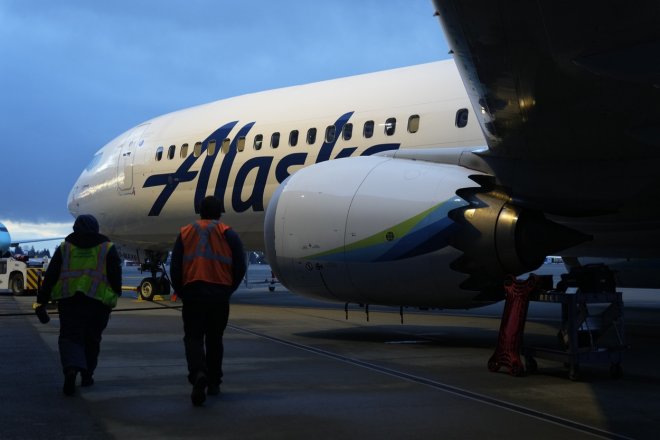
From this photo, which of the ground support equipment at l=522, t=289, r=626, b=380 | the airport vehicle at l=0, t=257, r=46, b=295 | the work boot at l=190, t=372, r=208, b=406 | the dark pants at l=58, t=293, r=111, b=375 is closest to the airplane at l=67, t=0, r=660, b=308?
the ground support equipment at l=522, t=289, r=626, b=380

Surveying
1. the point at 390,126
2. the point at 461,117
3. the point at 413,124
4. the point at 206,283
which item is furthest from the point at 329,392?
the point at 390,126

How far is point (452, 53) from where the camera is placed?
19.3 feet

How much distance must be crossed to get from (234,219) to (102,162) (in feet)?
18.5

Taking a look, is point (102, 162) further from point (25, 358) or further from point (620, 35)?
point (620, 35)

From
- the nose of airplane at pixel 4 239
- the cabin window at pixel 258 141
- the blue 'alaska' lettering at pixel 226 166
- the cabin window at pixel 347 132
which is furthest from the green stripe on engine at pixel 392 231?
the nose of airplane at pixel 4 239

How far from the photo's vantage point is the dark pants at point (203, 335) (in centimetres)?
587

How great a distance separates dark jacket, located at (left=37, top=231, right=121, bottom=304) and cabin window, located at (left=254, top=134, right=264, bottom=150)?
843 centimetres

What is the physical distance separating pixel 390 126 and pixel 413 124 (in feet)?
1.61

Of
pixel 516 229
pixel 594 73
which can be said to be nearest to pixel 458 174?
pixel 516 229

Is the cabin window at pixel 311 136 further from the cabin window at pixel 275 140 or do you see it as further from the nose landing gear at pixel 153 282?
the nose landing gear at pixel 153 282

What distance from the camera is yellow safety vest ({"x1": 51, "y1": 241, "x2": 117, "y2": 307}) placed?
21.4 ft

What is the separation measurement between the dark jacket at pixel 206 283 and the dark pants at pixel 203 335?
0.18 feet

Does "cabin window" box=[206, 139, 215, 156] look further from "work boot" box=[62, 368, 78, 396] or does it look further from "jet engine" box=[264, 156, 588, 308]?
"work boot" box=[62, 368, 78, 396]

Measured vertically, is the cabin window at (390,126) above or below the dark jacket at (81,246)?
above
